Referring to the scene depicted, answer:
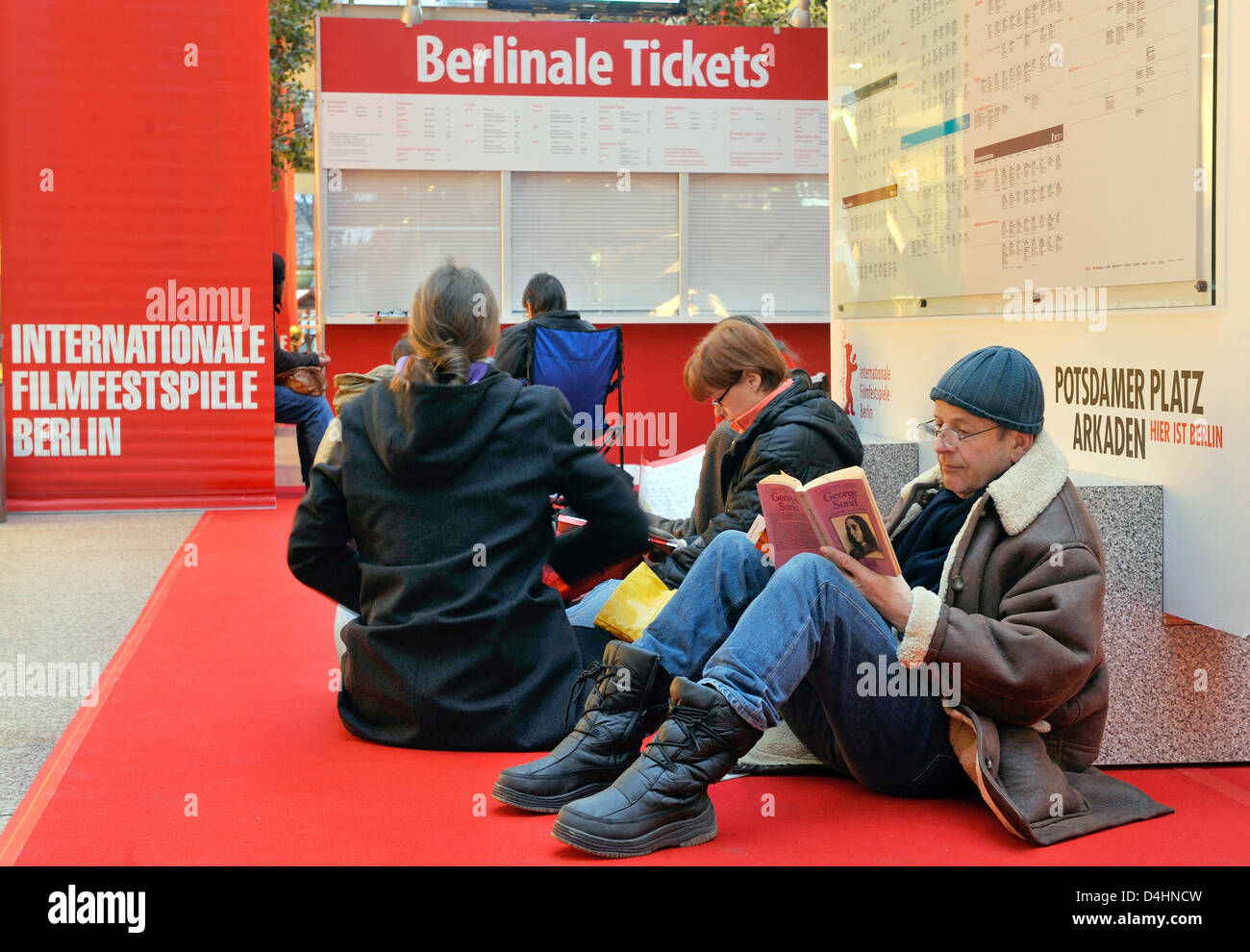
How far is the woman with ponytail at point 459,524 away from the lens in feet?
10.2

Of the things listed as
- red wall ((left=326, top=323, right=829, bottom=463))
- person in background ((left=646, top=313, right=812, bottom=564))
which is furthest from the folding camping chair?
person in background ((left=646, top=313, right=812, bottom=564))

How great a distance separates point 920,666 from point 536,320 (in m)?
5.05

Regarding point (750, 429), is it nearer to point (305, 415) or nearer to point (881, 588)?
point (881, 588)

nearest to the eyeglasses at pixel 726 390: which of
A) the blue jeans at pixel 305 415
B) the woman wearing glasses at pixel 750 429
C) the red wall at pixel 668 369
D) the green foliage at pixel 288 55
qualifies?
the woman wearing glasses at pixel 750 429

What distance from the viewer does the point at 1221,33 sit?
2.86 metres

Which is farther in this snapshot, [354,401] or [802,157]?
[802,157]

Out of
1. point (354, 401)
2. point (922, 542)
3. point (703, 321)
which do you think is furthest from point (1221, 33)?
point (703, 321)

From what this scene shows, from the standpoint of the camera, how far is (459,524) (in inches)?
123

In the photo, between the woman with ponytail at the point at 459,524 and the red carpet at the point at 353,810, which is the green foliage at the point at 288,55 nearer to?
the red carpet at the point at 353,810

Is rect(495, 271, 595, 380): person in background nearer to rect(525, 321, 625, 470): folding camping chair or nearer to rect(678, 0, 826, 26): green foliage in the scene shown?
rect(525, 321, 625, 470): folding camping chair

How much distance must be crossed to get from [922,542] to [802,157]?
7441mm

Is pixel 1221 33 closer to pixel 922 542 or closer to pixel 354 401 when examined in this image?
pixel 922 542

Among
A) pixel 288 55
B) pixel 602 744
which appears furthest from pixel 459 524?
pixel 288 55

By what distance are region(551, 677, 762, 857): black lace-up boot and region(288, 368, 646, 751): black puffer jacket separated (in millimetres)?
628
